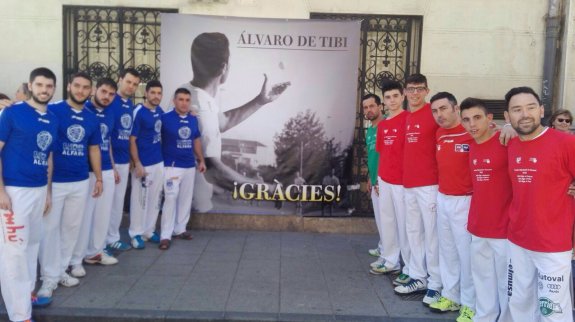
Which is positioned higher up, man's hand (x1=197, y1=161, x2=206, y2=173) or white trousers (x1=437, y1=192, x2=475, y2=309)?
man's hand (x1=197, y1=161, x2=206, y2=173)

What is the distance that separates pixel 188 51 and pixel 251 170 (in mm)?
2014

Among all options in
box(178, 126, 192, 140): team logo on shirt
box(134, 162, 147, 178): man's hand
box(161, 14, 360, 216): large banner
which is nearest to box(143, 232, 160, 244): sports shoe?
box(161, 14, 360, 216): large banner

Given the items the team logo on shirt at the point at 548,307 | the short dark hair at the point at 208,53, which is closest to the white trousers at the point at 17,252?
the short dark hair at the point at 208,53

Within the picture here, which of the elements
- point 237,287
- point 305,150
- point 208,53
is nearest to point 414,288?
point 237,287

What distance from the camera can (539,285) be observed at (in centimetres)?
373

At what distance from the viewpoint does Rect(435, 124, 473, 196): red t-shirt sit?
4633 millimetres

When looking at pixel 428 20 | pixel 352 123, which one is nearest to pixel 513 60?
pixel 428 20

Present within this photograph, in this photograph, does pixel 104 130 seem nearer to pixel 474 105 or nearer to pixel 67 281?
pixel 67 281

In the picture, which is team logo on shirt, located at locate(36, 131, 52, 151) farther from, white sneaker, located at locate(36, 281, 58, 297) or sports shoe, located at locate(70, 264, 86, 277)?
sports shoe, located at locate(70, 264, 86, 277)

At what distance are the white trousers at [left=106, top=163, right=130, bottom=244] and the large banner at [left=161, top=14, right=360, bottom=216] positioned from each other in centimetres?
138

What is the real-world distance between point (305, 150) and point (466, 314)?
3.65m

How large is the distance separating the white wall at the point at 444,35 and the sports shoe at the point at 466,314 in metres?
4.05

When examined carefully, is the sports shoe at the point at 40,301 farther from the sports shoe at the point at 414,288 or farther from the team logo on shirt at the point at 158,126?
the sports shoe at the point at 414,288

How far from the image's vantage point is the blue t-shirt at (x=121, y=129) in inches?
251
